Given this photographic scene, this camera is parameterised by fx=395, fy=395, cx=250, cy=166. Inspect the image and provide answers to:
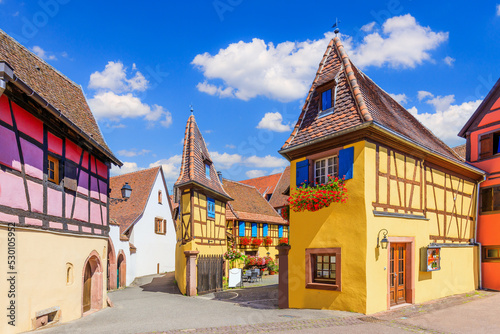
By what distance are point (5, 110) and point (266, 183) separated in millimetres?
35934

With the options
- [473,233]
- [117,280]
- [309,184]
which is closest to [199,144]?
[117,280]

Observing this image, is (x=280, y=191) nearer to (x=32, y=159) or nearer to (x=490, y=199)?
(x=490, y=199)

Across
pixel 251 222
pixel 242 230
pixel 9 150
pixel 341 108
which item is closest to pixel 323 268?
pixel 341 108

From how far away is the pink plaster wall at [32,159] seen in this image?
8922mm

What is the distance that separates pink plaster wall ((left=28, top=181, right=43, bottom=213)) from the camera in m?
9.16

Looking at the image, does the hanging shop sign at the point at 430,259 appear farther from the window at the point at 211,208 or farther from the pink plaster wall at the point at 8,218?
the window at the point at 211,208

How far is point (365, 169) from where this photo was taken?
417 inches

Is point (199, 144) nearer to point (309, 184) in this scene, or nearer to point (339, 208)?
point (309, 184)

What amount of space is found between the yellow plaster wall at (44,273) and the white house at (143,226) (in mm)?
9966

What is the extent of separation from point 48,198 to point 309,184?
24.0ft

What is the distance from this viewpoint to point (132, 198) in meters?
27.6

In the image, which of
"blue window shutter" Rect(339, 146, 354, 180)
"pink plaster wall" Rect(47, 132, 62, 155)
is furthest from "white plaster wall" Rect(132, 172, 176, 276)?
"blue window shutter" Rect(339, 146, 354, 180)

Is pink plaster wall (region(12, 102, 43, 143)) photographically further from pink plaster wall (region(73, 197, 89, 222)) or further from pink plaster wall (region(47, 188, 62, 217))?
pink plaster wall (region(73, 197, 89, 222))

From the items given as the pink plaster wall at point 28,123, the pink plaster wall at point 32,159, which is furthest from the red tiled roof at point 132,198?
the pink plaster wall at point 28,123
